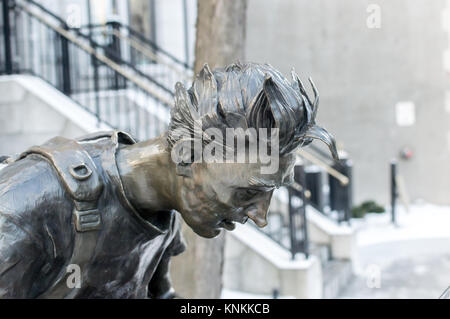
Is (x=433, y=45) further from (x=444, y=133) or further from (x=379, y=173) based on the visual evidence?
(x=379, y=173)

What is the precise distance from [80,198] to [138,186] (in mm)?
184

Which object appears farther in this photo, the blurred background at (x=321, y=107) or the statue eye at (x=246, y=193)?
the blurred background at (x=321, y=107)

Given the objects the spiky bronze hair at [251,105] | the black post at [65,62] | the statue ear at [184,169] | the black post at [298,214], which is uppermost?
the spiky bronze hair at [251,105]

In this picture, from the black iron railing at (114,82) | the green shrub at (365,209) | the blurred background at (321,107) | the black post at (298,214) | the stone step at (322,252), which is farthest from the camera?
the green shrub at (365,209)

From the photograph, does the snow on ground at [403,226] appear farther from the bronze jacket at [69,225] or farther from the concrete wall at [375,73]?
the bronze jacket at [69,225]

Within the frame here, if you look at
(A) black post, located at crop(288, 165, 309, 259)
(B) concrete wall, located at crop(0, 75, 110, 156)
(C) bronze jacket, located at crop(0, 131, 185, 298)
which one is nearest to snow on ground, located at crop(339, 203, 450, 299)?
(A) black post, located at crop(288, 165, 309, 259)

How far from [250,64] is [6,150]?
21.3 ft

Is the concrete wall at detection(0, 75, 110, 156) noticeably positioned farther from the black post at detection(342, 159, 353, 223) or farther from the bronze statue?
the bronze statue

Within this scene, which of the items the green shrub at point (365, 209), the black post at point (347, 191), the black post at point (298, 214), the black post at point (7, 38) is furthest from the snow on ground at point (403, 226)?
the black post at point (7, 38)

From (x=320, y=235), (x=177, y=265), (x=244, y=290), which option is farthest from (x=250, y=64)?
(x=320, y=235)

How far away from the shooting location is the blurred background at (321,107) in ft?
23.5

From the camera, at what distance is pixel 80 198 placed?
1836 mm

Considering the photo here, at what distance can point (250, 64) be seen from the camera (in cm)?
174

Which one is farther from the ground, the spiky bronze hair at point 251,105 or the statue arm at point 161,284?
the spiky bronze hair at point 251,105
